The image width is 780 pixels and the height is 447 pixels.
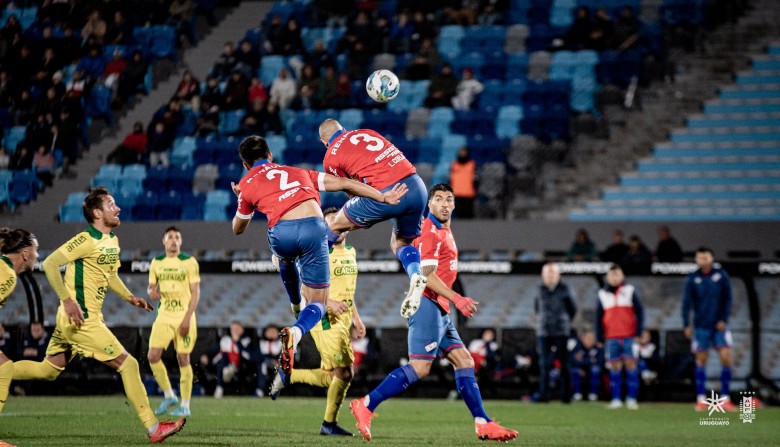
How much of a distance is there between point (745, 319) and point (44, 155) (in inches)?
564

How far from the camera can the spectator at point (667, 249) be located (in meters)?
16.9

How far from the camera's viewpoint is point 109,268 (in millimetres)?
9852

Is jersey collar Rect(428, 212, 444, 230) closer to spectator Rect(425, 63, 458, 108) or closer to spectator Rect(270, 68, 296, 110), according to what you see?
spectator Rect(425, 63, 458, 108)

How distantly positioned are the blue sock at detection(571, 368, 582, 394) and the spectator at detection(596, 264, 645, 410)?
4.16 ft

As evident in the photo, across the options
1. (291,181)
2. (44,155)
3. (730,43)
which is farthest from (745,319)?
(44,155)

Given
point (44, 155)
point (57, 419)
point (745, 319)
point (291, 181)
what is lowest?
point (57, 419)

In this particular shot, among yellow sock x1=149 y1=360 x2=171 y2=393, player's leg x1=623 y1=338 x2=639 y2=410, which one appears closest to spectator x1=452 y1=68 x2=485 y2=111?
player's leg x1=623 y1=338 x2=639 y2=410

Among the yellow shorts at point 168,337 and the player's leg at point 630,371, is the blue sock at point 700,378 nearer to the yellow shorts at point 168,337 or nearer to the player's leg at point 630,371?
the player's leg at point 630,371

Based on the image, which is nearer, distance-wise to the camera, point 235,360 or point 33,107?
point 235,360

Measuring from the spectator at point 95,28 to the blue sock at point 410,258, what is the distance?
1865cm

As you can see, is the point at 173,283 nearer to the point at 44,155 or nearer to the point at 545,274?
the point at 545,274

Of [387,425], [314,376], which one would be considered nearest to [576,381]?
[387,425]

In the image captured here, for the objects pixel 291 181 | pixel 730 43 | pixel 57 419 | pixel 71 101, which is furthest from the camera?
pixel 71 101

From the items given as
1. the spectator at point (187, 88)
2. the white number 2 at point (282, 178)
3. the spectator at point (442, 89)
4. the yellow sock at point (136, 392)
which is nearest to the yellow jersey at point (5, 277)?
the yellow sock at point (136, 392)
